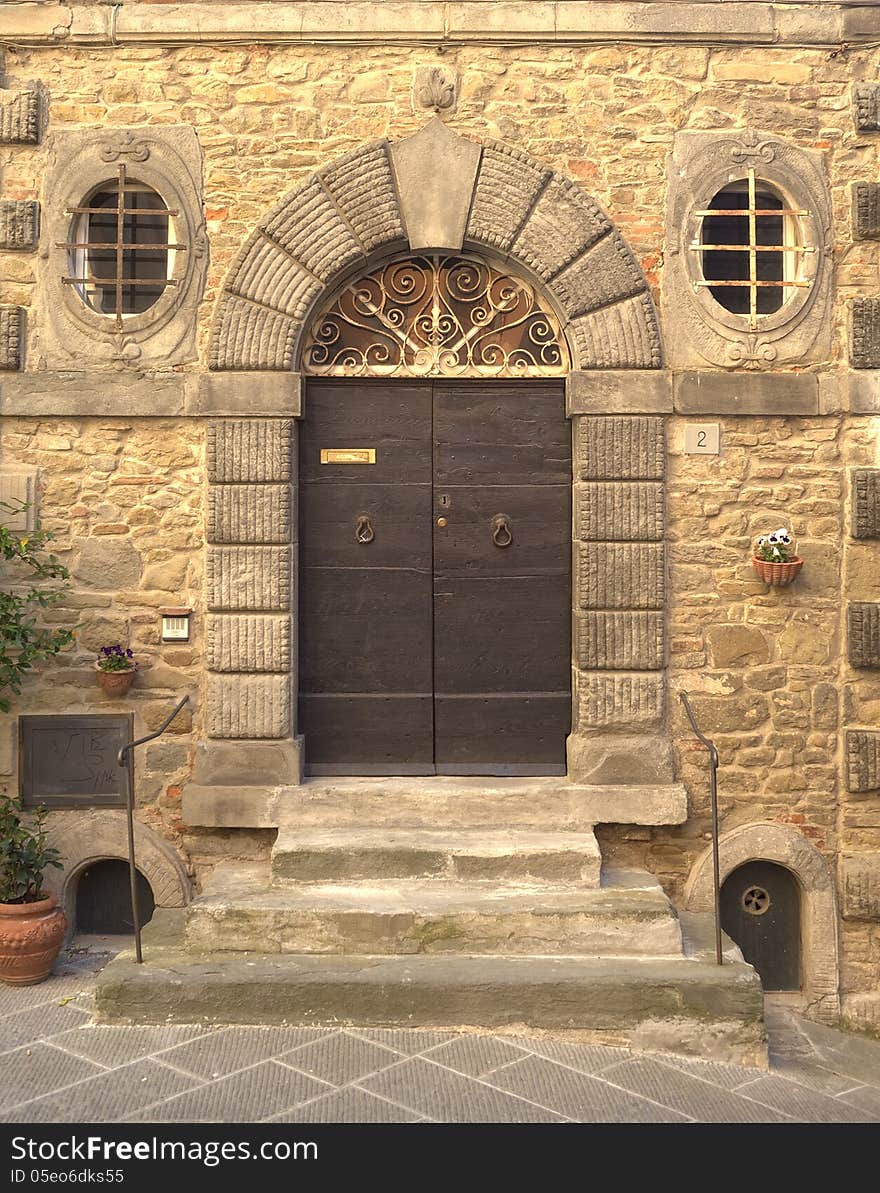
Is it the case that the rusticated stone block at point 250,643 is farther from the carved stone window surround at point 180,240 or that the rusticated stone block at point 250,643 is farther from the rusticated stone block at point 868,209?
the rusticated stone block at point 868,209

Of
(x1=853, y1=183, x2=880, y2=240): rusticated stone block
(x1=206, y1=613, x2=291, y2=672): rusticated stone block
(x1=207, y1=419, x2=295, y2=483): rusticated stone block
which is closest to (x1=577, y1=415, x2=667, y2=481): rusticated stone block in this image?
(x1=853, y1=183, x2=880, y2=240): rusticated stone block

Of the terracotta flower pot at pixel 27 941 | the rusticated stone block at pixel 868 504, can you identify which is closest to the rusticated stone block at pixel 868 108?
the rusticated stone block at pixel 868 504

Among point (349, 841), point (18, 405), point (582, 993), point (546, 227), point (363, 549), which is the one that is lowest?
point (582, 993)

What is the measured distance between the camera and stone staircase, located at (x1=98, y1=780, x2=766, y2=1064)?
4766 millimetres

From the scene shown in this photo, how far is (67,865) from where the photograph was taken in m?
5.91

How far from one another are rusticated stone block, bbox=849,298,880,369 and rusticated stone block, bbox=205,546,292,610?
3.22m

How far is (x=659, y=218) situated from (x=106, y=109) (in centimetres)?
301

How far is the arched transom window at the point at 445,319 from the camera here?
6.07 m

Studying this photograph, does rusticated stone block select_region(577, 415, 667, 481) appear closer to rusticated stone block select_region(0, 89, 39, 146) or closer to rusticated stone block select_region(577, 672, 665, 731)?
rusticated stone block select_region(577, 672, 665, 731)

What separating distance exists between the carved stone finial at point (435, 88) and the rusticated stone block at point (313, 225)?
723mm

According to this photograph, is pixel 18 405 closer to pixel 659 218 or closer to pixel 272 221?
pixel 272 221

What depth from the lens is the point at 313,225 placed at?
5.86m

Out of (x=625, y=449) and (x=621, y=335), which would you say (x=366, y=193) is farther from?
(x=625, y=449)

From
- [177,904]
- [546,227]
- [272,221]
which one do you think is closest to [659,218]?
[546,227]
